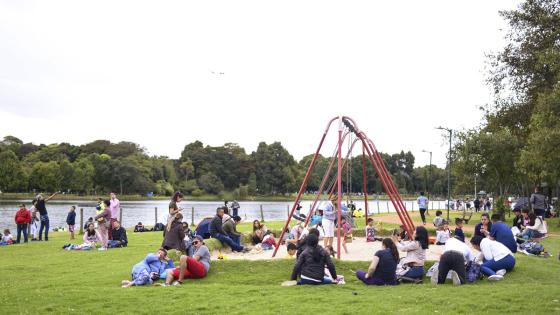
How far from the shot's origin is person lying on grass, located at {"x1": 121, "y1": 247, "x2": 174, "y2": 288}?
40.6ft

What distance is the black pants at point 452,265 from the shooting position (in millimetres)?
12078

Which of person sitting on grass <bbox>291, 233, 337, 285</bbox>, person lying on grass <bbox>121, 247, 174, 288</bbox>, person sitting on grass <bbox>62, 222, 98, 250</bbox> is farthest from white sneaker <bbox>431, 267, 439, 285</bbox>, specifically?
person sitting on grass <bbox>62, 222, 98, 250</bbox>

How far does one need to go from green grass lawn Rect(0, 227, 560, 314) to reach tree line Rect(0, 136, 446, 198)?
8851cm

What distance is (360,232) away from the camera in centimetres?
2525

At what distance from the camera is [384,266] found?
11953 mm

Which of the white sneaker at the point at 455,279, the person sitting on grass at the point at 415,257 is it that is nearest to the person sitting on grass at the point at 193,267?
the person sitting on grass at the point at 415,257

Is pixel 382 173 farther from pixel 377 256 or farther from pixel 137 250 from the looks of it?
pixel 137 250

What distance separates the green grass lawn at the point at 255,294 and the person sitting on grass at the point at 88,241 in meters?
4.64

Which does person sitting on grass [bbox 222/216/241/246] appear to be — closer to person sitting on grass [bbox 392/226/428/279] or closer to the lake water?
person sitting on grass [bbox 392/226/428/279]

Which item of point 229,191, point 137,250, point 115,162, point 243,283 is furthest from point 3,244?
point 229,191

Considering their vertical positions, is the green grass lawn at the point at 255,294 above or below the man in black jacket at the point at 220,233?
below

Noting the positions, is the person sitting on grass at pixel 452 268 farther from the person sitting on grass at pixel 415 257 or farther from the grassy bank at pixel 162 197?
the grassy bank at pixel 162 197

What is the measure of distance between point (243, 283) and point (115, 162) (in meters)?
99.6

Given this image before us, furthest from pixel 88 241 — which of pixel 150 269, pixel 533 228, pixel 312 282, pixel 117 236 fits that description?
pixel 533 228
